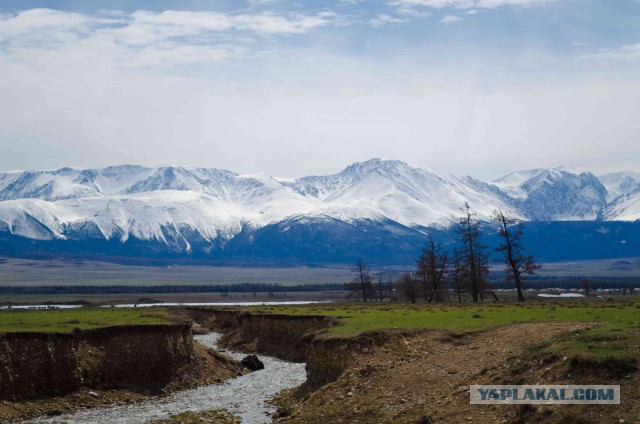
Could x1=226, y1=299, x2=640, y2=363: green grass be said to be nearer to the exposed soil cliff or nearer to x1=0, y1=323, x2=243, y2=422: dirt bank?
x1=0, y1=323, x2=243, y2=422: dirt bank

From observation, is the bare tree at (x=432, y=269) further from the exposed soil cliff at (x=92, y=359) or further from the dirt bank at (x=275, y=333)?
the exposed soil cliff at (x=92, y=359)

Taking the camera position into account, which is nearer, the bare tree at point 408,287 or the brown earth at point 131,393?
the brown earth at point 131,393

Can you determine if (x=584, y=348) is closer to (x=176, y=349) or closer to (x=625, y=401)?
(x=625, y=401)

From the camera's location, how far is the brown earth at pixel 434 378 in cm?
2577

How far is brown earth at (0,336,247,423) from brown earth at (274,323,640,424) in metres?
8.27

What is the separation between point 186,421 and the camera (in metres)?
36.6

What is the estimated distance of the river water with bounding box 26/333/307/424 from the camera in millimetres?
38875

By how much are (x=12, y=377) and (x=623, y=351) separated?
99.8 ft

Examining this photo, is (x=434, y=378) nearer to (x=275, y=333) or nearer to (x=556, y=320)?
(x=556, y=320)

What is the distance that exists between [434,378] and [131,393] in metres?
19.9

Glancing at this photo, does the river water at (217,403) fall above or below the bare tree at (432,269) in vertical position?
below

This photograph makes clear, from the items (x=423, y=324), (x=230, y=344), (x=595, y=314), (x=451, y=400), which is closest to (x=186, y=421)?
(x=451, y=400)

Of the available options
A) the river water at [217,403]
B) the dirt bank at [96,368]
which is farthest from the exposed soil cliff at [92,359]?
the river water at [217,403]

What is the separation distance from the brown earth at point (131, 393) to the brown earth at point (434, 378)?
8272 millimetres
